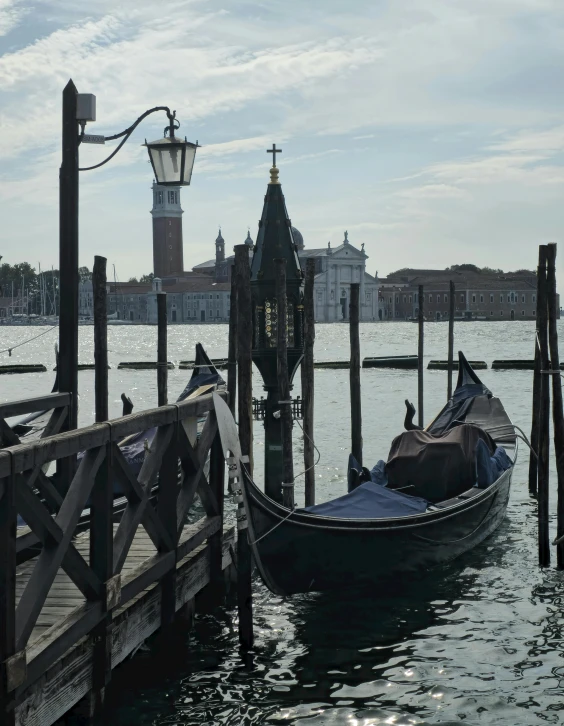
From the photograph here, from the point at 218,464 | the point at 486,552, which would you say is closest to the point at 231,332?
the point at 486,552

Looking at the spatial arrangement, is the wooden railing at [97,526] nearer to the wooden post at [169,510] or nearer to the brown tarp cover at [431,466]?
the wooden post at [169,510]

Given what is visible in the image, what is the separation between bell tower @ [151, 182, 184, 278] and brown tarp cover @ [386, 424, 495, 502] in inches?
3935

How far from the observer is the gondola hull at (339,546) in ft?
20.4

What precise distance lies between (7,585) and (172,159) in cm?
353

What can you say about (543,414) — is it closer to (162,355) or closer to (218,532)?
(218,532)

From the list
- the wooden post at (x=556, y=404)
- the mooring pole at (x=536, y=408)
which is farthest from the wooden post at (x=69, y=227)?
the mooring pole at (x=536, y=408)

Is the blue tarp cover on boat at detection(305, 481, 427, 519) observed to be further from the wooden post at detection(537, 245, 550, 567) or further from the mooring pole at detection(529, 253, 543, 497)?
the mooring pole at detection(529, 253, 543, 497)

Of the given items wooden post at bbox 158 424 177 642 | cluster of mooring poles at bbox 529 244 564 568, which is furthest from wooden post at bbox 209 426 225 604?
cluster of mooring poles at bbox 529 244 564 568

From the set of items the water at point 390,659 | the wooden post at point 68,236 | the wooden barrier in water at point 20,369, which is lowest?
the water at point 390,659

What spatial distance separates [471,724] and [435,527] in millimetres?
2435

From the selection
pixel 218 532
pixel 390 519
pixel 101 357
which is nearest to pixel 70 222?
pixel 218 532

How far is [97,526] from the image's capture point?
14.1 feet

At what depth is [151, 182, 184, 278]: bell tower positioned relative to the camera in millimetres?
107981

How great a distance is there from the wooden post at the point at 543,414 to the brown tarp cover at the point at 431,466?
94 centimetres
